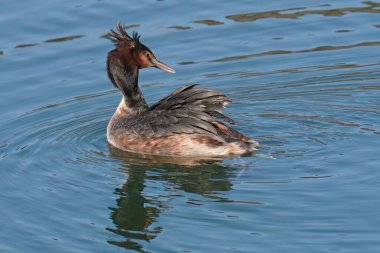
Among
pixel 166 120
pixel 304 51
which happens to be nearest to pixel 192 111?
pixel 166 120

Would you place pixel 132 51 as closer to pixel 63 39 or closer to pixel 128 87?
pixel 128 87

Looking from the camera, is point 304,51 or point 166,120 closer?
point 166,120

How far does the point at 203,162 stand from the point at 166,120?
0.75m

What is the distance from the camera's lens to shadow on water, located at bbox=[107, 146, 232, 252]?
11492 mm

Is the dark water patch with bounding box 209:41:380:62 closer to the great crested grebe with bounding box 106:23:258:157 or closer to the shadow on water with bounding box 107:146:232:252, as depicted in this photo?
the great crested grebe with bounding box 106:23:258:157

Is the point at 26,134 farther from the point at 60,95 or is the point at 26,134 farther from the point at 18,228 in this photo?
the point at 18,228

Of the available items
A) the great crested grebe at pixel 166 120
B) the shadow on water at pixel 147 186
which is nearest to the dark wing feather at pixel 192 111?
the great crested grebe at pixel 166 120

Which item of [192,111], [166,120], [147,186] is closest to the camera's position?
[147,186]

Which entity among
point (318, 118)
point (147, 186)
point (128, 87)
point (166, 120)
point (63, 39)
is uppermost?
point (63, 39)

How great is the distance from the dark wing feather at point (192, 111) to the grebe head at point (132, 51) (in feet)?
3.13

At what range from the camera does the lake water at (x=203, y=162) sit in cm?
1128

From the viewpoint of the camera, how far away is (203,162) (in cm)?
1360

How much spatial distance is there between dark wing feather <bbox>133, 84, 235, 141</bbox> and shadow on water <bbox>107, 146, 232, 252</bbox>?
0.42 m

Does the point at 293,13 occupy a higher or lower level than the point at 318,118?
higher
